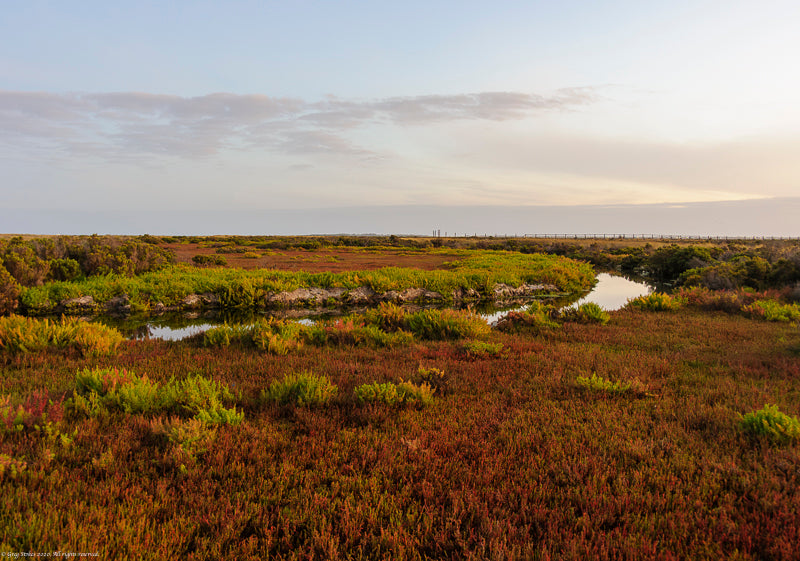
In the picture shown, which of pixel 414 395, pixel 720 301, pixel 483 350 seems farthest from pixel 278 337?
pixel 720 301

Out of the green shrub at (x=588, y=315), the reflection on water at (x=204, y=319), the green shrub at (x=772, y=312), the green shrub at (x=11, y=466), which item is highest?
the green shrub at (x=772, y=312)

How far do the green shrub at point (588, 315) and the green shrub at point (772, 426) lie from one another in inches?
333

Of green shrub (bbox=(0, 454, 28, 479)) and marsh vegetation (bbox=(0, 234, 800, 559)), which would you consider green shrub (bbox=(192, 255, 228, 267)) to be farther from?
green shrub (bbox=(0, 454, 28, 479))

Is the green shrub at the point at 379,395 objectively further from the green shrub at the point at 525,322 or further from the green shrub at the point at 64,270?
the green shrub at the point at 64,270

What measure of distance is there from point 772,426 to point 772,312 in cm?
1137

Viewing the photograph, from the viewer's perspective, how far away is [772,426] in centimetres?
502

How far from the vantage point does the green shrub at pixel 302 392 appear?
612 cm

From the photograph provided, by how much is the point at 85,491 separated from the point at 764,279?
2818 cm

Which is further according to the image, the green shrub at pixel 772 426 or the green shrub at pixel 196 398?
the green shrub at pixel 196 398

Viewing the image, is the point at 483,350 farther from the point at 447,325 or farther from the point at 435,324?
the point at 435,324

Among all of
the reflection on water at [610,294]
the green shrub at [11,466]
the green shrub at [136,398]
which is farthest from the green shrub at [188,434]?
the reflection on water at [610,294]

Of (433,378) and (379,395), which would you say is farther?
(433,378)

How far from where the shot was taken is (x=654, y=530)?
136 inches

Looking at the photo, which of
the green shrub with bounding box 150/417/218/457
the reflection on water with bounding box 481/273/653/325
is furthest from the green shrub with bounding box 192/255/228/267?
the green shrub with bounding box 150/417/218/457
